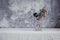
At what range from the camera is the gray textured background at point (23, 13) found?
264cm

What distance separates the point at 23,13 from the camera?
2658 mm

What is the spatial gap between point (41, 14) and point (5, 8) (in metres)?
0.77

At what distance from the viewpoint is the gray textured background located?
104 inches

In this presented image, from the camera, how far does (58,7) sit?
103 inches

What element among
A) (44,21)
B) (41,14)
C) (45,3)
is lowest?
(44,21)

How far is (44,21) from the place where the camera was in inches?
105

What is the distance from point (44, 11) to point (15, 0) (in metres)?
0.67

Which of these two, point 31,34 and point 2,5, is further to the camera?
point 2,5

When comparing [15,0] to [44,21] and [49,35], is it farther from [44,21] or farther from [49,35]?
[49,35]

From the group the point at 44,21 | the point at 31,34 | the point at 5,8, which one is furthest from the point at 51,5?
the point at 5,8

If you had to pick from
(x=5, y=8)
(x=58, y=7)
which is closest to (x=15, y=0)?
(x=5, y=8)

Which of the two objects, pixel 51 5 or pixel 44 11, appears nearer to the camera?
pixel 44 11

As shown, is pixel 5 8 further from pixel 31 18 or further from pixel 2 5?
pixel 31 18

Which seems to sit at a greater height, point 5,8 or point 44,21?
point 5,8
